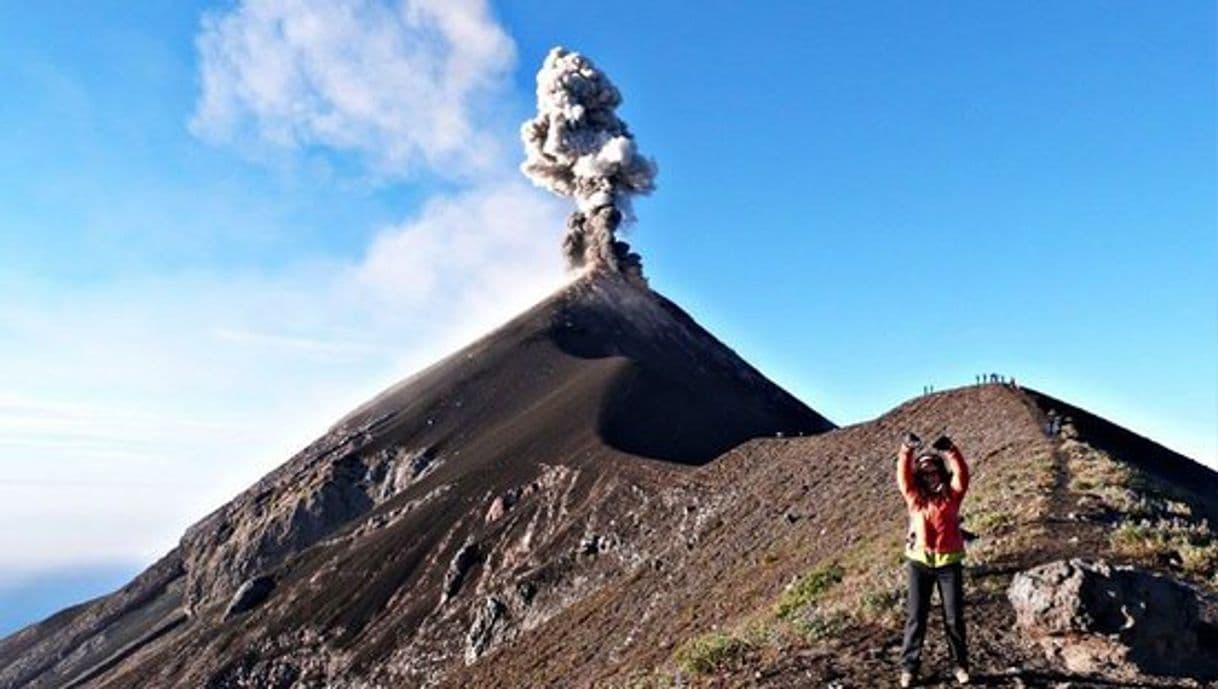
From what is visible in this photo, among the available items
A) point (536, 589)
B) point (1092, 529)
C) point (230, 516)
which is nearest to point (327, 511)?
point (230, 516)

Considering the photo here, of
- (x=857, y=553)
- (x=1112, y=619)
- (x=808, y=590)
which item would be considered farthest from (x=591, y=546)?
(x=1112, y=619)

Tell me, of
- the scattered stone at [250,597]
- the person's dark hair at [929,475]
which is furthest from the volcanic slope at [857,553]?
the scattered stone at [250,597]

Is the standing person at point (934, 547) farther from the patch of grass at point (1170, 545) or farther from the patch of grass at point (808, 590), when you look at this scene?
the patch of grass at point (1170, 545)

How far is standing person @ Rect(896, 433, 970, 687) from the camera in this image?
9.59m

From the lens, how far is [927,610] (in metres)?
9.68

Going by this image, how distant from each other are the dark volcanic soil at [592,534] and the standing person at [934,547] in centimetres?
69

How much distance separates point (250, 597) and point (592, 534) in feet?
80.3

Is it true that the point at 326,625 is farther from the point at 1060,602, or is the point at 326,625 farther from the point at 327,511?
the point at 1060,602

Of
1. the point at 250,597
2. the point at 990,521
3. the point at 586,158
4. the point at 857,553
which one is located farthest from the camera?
the point at 586,158

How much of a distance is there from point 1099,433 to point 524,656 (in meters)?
23.8

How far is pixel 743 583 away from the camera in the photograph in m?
26.5

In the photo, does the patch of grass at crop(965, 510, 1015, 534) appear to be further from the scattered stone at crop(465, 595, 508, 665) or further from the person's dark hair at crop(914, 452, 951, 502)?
the scattered stone at crop(465, 595, 508, 665)

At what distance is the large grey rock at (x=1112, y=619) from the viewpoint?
10078mm

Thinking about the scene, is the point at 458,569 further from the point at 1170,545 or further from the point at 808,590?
the point at 1170,545
